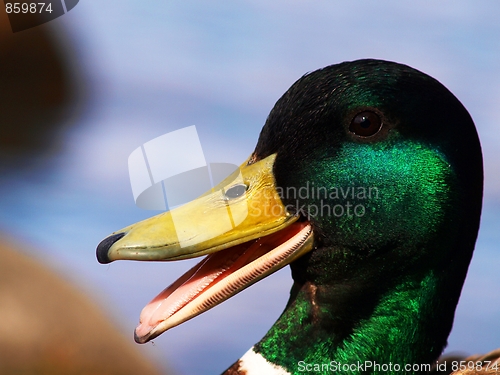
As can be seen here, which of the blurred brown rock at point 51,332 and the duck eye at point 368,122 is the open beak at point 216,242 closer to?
the duck eye at point 368,122

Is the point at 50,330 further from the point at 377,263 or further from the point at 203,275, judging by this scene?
the point at 377,263

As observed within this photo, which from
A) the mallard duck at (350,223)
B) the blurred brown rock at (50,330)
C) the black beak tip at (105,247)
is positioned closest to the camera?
the black beak tip at (105,247)

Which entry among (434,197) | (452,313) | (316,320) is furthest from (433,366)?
(434,197)

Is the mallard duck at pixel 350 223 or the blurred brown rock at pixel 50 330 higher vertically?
the mallard duck at pixel 350 223

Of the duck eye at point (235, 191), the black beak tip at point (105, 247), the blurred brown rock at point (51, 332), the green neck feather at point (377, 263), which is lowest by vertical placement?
the blurred brown rock at point (51, 332)

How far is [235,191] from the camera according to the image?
2.10 m

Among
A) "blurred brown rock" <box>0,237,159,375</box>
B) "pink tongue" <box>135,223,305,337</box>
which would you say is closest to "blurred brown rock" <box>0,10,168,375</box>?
"blurred brown rock" <box>0,237,159,375</box>

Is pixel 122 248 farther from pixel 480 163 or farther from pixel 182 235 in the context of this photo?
pixel 480 163

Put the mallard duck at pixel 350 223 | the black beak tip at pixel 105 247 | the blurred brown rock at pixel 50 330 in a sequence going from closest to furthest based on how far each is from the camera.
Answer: the black beak tip at pixel 105 247 < the mallard duck at pixel 350 223 < the blurred brown rock at pixel 50 330

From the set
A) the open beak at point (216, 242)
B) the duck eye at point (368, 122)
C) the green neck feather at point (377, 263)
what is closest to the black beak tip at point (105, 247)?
the open beak at point (216, 242)

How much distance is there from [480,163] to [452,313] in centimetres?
49

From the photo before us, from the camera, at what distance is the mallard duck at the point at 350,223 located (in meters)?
2.02

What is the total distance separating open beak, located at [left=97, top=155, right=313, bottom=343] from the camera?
193 cm

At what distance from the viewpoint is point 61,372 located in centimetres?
591
